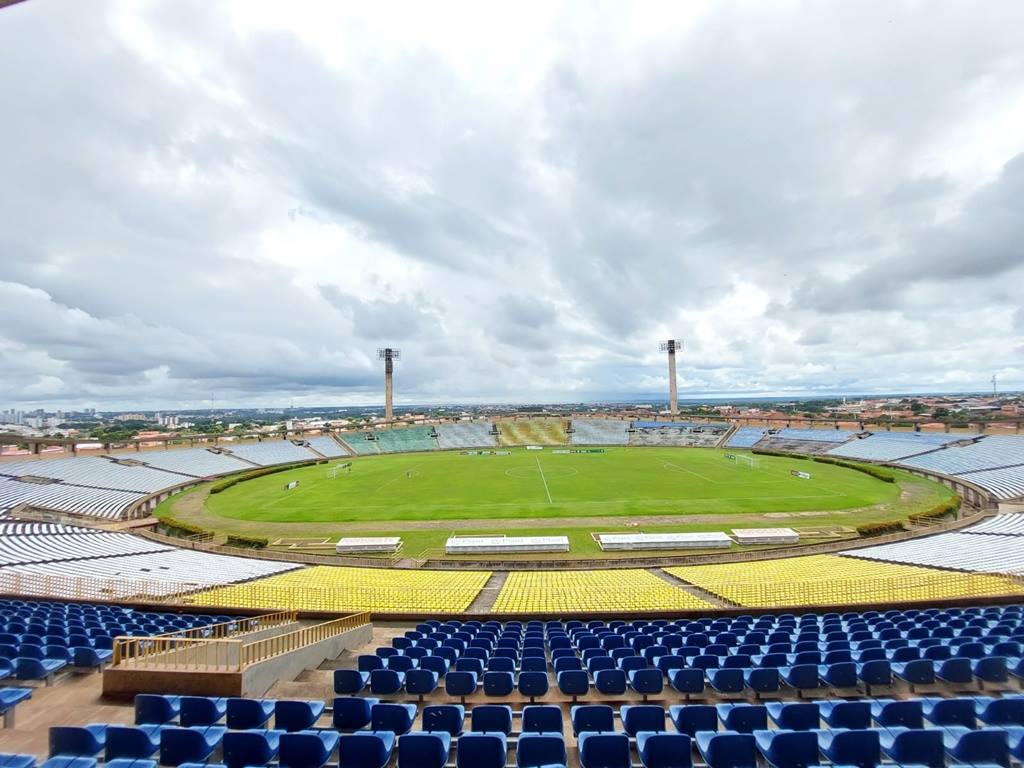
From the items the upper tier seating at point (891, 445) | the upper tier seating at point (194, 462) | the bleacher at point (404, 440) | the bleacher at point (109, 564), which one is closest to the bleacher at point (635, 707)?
the bleacher at point (109, 564)

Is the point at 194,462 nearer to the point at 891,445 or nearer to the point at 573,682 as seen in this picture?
the point at 573,682

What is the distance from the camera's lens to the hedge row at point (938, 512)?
3781 cm

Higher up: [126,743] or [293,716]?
[126,743]

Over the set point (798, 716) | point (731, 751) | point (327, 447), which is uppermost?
point (731, 751)

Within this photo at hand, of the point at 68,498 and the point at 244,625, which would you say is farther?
the point at 68,498

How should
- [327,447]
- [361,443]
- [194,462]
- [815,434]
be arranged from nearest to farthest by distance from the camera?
[194,462] → [815,434] → [327,447] → [361,443]

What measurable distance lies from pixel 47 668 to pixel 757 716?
12294 millimetres

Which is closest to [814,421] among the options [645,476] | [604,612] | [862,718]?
[645,476]

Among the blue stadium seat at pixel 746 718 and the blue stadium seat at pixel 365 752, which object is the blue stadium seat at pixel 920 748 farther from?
the blue stadium seat at pixel 365 752

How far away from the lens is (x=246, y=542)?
115 feet

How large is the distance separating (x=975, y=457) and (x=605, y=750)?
79.1 m

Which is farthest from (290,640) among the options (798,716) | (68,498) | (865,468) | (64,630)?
(865,468)

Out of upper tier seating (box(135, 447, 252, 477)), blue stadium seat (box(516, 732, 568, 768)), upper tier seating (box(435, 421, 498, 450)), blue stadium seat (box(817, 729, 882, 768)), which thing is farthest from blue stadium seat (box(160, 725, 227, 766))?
upper tier seating (box(435, 421, 498, 450))

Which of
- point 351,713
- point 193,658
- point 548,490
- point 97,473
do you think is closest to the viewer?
point 351,713
